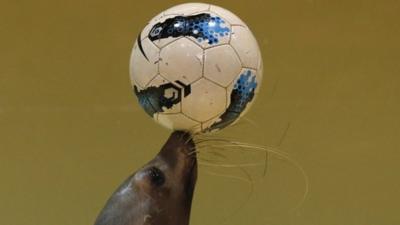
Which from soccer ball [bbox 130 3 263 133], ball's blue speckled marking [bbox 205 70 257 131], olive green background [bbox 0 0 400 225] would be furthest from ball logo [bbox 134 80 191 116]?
olive green background [bbox 0 0 400 225]

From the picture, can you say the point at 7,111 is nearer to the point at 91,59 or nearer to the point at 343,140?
the point at 91,59

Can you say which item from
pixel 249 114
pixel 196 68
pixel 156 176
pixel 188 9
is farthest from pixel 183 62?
pixel 249 114

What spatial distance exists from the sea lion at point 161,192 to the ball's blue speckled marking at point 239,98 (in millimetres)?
102

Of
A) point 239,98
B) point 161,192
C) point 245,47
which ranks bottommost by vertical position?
point 161,192

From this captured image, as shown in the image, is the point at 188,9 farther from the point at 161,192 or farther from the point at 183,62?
the point at 161,192

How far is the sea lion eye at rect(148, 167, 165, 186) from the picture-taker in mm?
1761

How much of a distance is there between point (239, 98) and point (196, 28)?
21cm

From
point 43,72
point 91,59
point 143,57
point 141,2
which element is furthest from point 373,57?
point 143,57

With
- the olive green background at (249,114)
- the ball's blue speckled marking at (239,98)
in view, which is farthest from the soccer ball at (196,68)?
the olive green background at (249,114)

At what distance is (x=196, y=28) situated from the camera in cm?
175

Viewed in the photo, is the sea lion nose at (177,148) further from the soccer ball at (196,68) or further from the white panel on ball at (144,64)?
the white panel on ball at (144,64)

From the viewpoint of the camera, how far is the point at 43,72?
3.57 m

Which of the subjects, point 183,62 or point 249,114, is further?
point 249,114

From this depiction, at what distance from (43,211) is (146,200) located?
198 cm
